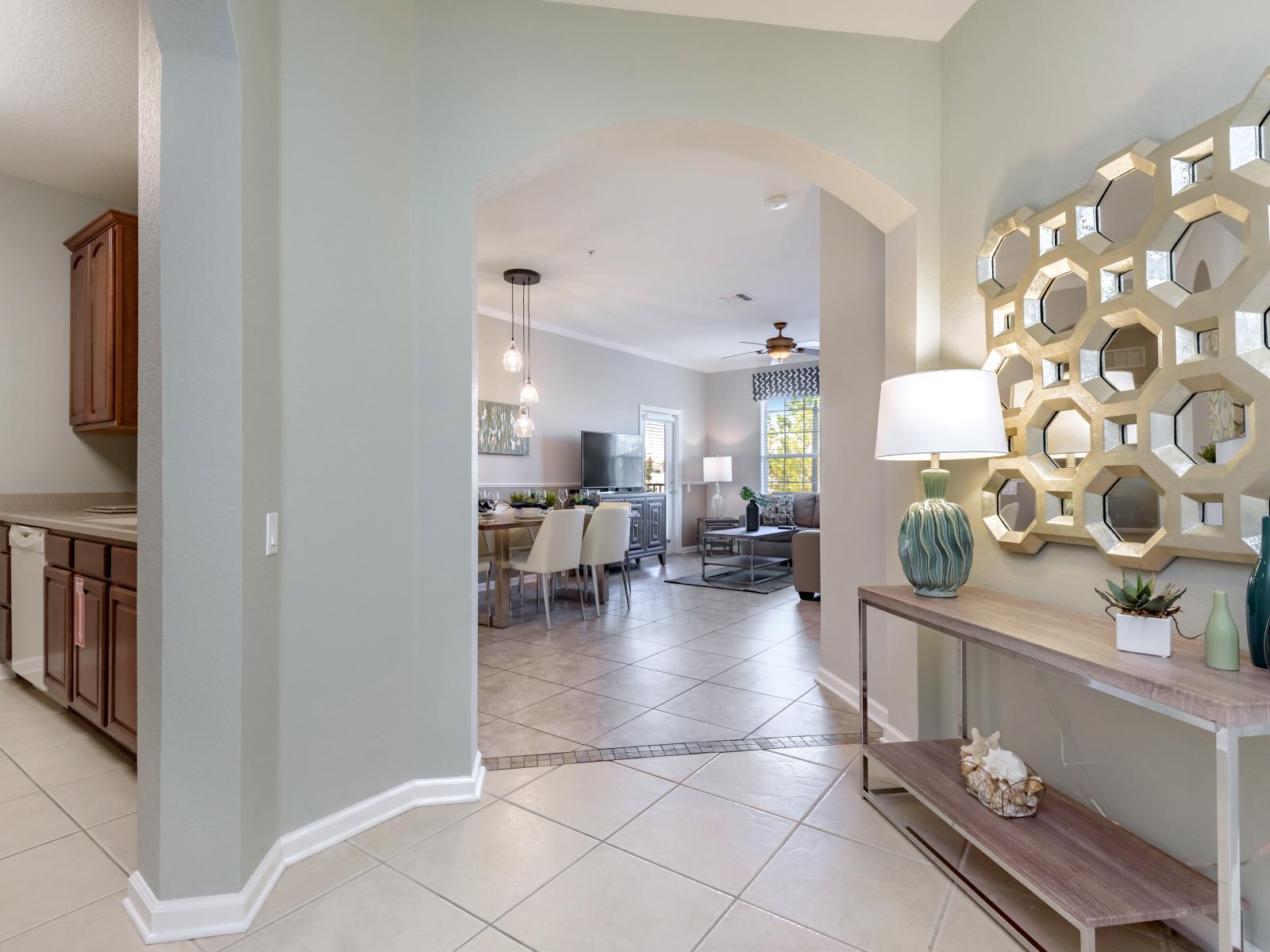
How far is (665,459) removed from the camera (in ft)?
30.1

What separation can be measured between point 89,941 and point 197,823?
0.35 meters

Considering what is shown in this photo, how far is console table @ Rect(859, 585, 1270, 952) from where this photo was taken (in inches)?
42.4

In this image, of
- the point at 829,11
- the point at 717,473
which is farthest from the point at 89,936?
the point at 717,473

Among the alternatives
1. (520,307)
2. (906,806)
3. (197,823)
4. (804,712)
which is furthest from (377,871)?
(520,307)

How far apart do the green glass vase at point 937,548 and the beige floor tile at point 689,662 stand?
5.82ft

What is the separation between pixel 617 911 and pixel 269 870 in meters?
0.95

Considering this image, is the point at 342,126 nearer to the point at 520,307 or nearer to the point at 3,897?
the point at 3,897

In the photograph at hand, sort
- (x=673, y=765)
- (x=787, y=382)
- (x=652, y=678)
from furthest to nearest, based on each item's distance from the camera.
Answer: (x=787, y=382), (x=652, y=678), (x=673, y=765)

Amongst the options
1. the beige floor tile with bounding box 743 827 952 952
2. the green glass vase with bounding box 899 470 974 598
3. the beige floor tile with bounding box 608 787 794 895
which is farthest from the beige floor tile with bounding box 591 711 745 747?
the green glass vase with bounding box 899 470 974 598

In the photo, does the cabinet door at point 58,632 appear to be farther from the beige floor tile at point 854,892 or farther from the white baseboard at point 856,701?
the white baseboard at point 856,701

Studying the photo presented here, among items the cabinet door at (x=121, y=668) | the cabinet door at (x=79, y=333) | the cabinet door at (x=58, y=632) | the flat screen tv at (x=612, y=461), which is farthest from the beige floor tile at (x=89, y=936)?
the flat screen tv at (x=612, y=461)

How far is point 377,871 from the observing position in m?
1.78

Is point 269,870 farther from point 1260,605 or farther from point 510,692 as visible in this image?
point 1260,605

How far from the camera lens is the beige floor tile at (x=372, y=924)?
1490mm
